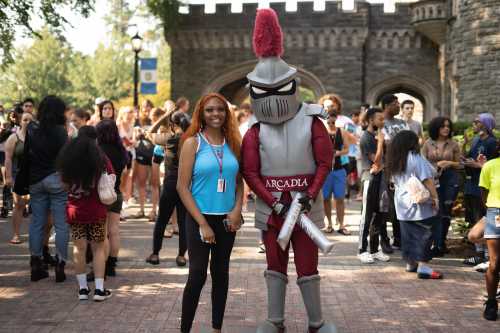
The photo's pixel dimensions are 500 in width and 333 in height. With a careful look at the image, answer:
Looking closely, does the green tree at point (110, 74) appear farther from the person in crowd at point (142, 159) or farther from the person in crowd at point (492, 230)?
the person in crowd at point (492, 230)

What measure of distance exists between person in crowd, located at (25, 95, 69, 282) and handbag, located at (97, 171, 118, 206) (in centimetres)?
85

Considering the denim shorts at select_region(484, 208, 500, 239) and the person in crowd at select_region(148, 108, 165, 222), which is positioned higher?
the person in crowd at select_region(148, 108, 165, 222)

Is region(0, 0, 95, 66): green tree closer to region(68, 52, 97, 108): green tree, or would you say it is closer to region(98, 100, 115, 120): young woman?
region(98, 100, 115, 120): young woman

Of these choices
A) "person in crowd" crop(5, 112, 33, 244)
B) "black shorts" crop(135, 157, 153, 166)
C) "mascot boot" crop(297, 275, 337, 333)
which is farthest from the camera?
"black shorts" crop(135, 157, 153, 166)

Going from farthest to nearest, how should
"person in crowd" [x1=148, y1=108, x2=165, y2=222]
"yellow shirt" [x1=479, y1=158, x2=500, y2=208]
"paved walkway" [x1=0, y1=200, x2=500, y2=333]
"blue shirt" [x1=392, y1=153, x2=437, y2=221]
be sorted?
"person in crowd" [x1=148, y1=108, x2=165, y2=222] < "blue shirt" [x1=392, y1=153, x2=437, y2=221] < "yellow shirt" [x1=479, y1=158, x2=500, y2=208] < "paved walkway" [x1=0, y1=200, x2=500, y2=333]

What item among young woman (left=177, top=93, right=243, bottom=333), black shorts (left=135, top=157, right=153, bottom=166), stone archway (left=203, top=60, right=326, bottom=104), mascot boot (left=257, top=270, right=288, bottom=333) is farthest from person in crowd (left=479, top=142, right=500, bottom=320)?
stone archway (left=203, top=60, right=326, bottom=104)

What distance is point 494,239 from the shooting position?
5984mm

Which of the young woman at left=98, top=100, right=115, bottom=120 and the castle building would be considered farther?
the castle building

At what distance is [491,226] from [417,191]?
65.1 inches

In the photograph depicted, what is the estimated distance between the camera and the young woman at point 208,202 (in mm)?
4938

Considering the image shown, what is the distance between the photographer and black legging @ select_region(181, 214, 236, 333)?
4.94 metres

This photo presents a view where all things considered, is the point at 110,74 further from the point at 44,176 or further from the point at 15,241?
the point at 44,176

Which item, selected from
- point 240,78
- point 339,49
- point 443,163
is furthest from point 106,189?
point 240,78

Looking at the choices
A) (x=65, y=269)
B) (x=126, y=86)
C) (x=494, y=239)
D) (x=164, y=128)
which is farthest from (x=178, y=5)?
(x=126, y=86)
